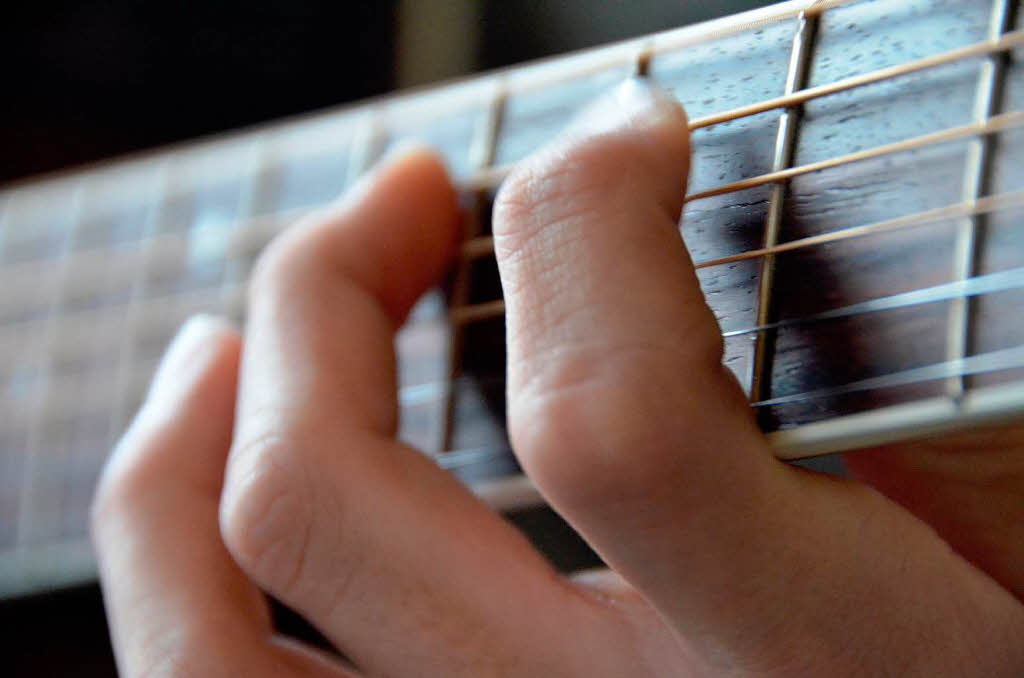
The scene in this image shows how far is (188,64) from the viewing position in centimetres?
166

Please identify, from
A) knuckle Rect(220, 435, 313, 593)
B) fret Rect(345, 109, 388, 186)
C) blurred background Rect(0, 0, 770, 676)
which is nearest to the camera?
knuckle Rect(220, 435, 313, 593)

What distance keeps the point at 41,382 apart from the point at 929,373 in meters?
0.82

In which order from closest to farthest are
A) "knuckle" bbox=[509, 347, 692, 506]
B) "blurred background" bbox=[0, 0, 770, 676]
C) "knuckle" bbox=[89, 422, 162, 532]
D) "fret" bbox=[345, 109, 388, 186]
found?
"knuckle" bbox=[509, 347, 692, 506]
"knuckle" bbox=[89, 422, 162, 532]
"fret" bbox=[345, 109, 388, 186]
"blurred background" bbox=[0, 0, 770, 676]

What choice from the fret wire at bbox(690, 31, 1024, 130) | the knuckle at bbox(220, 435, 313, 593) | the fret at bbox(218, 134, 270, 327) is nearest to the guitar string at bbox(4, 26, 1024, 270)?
the fret wire at bbox(690, 31, 1024, 130)

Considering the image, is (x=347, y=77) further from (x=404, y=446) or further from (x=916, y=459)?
(x=916, y=459)

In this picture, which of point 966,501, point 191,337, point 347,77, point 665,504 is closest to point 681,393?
point 665,504

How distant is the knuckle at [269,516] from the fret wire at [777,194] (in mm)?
224

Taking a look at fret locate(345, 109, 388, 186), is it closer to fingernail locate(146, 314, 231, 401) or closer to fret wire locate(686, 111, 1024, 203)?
fingernail locate(146, 314, 231, 401)

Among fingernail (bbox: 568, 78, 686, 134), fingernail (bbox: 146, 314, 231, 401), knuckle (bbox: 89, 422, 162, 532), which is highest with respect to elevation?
fingernail (bbox: 568, 78, 686, 134)

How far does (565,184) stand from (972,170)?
170 mm

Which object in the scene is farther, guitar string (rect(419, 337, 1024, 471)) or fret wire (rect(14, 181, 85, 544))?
fret wire (rect(14, 181, 85, 544))

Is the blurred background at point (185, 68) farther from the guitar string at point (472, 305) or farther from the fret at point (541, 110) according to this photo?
the fret at point (541, 110)

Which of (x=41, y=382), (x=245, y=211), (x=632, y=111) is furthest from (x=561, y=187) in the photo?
(x=41, y=382)

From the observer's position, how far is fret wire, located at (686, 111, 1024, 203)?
1.36ft
